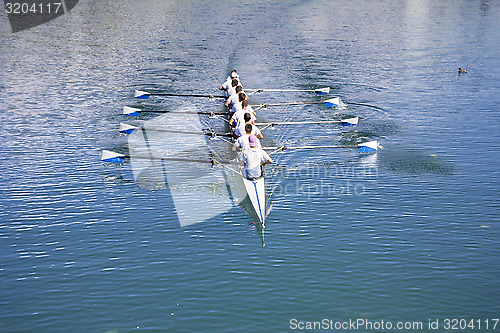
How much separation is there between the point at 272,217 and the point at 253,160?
7.17 ft

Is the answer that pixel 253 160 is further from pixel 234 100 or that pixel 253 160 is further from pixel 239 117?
pixel 234 100

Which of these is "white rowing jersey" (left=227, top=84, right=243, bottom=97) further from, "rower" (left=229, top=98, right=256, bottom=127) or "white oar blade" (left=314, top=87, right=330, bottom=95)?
"white oar blade" (left=314, top=87, right=330, bottom=95)

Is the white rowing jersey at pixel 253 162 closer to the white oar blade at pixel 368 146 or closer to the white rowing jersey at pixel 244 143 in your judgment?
the white rowing jersey at pixel 244 143

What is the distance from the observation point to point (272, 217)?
17.1m

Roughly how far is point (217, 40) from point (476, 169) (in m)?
35.7

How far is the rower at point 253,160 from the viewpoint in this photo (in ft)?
58.0

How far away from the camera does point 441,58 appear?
42.4 meters

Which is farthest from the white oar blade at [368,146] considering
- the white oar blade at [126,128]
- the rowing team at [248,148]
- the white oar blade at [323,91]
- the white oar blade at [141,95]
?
the white oar blade at [141,95]

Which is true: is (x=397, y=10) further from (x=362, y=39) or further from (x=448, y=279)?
(x=448, y=279)

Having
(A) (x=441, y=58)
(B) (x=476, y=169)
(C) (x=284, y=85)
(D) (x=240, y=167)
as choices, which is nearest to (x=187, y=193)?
(D) (x=240, y=167)

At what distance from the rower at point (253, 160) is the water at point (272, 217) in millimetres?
1409

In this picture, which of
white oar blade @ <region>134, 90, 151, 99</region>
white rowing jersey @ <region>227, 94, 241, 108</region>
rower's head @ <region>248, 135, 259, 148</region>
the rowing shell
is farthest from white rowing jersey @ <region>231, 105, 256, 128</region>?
white oar blade @ <region>134, 90, 151, 99</region>

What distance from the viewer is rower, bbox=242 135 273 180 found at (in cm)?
1767

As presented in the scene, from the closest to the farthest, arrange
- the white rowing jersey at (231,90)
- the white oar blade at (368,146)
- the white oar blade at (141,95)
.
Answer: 1. the white oar blade at (368,146)
2. the white rowing jersey at (231,90)
3. the white oar blade at (141,95)
